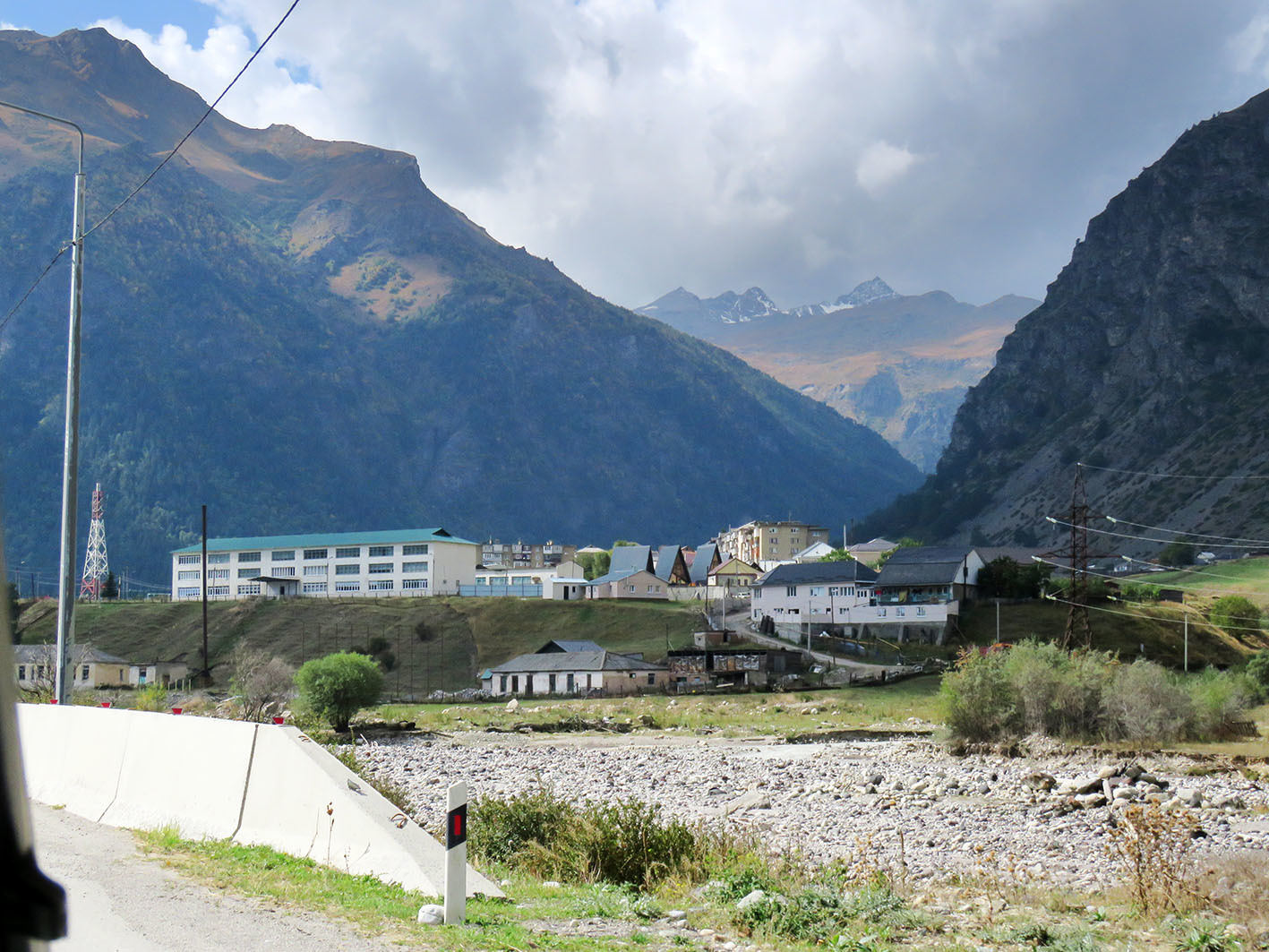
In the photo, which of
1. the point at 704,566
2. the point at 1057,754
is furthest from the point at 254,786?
the point at 704,566

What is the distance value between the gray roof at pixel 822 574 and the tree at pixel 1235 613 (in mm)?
27020

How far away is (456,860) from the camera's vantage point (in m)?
11.2

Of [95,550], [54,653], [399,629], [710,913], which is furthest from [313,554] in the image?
[710,913]

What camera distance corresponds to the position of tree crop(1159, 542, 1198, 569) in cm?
13488

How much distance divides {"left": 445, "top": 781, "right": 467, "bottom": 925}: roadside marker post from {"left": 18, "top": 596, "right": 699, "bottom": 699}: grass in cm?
7961

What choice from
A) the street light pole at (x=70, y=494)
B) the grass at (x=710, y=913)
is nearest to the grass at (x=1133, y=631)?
the street light pole at (x=70, y=494)

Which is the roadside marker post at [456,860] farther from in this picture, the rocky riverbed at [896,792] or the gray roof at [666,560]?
the gray roof at [666,560]

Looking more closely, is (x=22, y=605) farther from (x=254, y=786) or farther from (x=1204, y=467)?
(x=1204, y=467)

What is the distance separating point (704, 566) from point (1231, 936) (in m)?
140

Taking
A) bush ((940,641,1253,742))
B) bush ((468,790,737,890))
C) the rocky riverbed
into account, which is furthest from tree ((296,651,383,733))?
bush ((468,790,737,890))

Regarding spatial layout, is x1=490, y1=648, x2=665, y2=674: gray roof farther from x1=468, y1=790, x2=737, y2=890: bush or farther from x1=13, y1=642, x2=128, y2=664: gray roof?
x1=468, y1=790, x2=737, y2=890: bush

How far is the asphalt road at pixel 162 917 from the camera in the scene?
31.6 feet

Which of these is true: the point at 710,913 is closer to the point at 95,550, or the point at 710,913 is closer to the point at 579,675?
the point at 579,675

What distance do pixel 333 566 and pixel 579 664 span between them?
6937 cm
